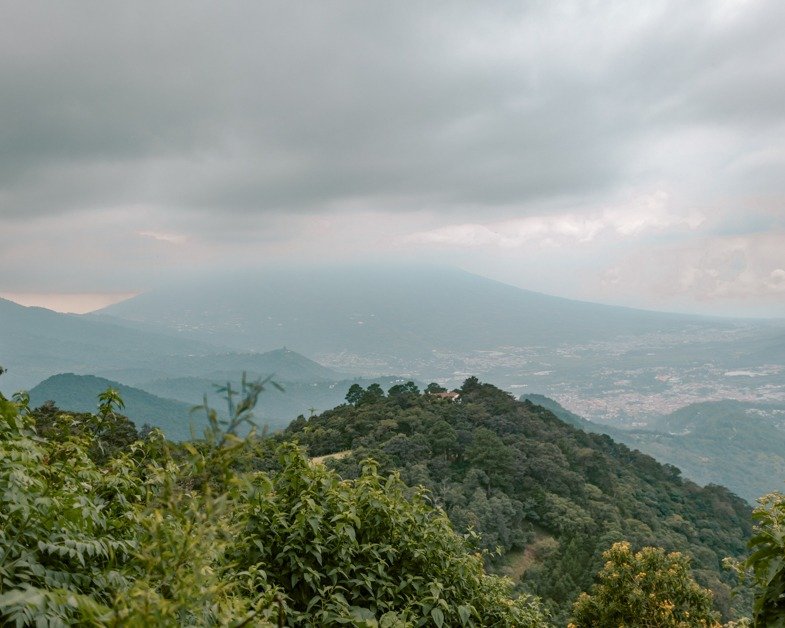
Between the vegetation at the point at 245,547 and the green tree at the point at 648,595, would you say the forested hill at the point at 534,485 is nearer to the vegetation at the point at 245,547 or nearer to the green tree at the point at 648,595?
the green tree at the point at 648,595

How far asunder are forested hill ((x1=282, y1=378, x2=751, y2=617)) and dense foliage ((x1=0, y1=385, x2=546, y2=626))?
20.3 metres

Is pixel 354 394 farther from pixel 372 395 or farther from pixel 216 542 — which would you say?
pixel 216 542

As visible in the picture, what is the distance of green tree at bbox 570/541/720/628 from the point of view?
10.6 metres

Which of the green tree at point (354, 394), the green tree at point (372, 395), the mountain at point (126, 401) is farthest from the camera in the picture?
the mountain at point (126, 401)

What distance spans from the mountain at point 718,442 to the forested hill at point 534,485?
52002mm

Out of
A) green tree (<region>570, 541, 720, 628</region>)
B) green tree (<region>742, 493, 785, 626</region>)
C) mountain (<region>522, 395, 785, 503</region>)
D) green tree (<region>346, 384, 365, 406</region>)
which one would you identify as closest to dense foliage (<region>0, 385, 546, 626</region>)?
green tree (<region>742, 493, 785, 626</region>)

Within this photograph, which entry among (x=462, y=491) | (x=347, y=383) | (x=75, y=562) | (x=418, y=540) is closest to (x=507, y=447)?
(x=462, y=491)

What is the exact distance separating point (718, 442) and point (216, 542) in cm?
17150

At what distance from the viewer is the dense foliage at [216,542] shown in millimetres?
1587

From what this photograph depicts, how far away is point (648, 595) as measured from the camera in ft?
35.3

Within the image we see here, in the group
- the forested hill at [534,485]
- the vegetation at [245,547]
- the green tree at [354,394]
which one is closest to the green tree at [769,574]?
the vegetation at [245,547]

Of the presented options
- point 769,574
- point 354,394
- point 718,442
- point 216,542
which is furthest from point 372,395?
point 718,442

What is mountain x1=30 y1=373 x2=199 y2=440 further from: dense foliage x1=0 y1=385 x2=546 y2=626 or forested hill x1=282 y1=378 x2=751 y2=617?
dense foliage x1=0 y1=385 x2=546 y2=626

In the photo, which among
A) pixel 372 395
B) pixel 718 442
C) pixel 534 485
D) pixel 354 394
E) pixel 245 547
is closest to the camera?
pixel 245 547
